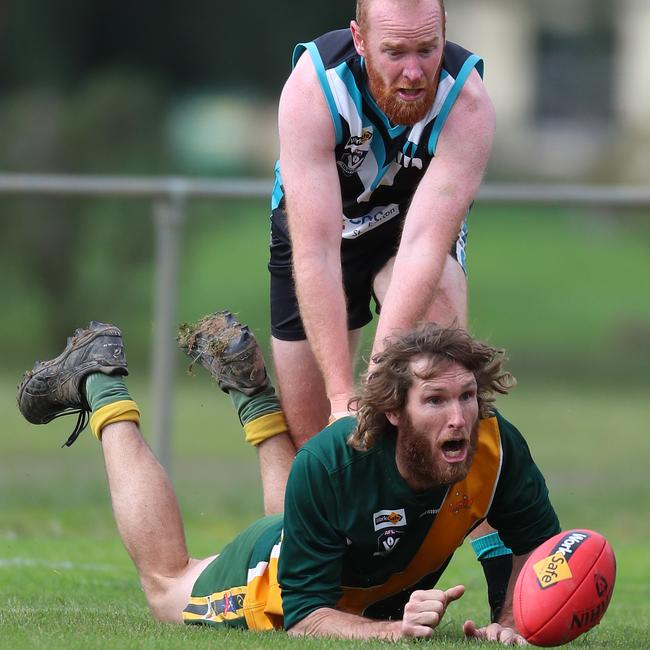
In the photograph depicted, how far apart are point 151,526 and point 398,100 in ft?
5.92

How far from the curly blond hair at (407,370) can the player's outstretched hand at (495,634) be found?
2.20 feet

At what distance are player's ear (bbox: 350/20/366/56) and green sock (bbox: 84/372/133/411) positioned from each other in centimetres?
161

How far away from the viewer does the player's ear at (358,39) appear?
5.48 metres

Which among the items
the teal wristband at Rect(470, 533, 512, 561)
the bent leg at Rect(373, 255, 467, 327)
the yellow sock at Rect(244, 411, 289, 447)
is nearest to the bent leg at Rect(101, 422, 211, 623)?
the yellow sock at Rect(244, 411, 289, 447)

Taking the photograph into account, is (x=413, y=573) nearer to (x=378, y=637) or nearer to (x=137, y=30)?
(x=378, y=637)

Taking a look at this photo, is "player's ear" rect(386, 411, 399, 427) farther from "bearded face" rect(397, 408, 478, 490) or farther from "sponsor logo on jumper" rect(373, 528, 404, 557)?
"sponsor logo on jumper" rect(373, 528, 404, 557)

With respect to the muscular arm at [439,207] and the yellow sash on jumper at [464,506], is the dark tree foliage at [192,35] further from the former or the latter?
the yellow sash on jumper at [464,506]

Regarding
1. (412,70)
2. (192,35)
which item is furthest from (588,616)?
(192,35)

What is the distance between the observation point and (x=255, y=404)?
20.6 ft

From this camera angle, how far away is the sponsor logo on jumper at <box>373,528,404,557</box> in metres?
4.97

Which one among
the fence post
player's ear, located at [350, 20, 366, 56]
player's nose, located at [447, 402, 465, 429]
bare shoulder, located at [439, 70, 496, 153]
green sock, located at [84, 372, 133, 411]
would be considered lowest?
the fence post

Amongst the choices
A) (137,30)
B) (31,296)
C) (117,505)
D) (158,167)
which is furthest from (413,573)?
(137,30)

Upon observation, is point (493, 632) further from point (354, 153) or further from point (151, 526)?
point (354, 153)

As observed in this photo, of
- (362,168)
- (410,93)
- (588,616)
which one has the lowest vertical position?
(588,616)
